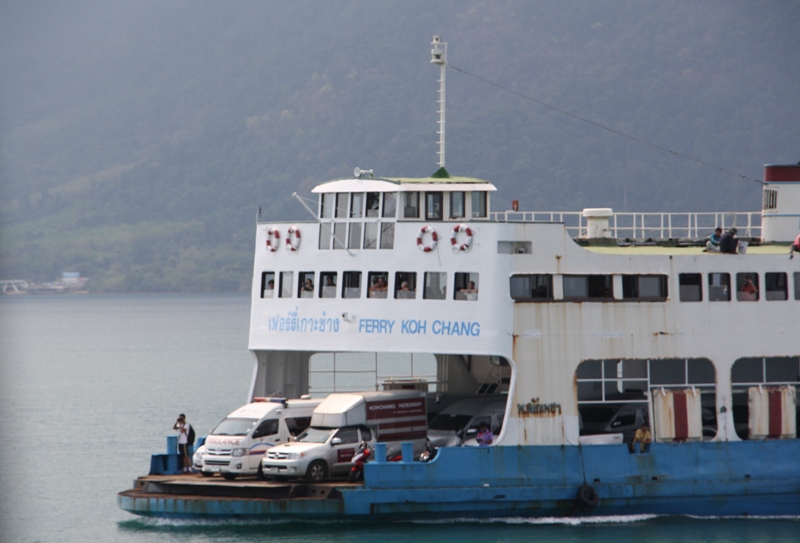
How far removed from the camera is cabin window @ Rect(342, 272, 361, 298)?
2718 centimetres

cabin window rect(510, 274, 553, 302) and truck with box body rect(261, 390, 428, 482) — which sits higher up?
cabin window rect(510, 274, 553, 302)

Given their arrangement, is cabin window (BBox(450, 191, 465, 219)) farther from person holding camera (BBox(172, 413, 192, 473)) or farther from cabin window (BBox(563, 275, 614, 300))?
person holding camera (BBox(172, 413, 192, 473))

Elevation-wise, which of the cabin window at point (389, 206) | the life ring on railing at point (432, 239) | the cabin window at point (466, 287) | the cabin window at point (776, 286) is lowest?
the cabin window at point (466, 287)

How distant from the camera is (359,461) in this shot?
25.6 meters

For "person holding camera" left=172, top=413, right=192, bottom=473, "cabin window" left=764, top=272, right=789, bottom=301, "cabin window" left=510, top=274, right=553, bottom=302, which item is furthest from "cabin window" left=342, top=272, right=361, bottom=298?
"cabin window" left=764, top=272, right=789, bottom=301

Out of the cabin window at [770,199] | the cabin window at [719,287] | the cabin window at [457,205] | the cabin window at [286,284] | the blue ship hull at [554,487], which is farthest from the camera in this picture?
the cabin window at [770,199]

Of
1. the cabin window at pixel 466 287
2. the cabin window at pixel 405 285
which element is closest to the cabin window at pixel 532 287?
the cabin window at pixel 466 287

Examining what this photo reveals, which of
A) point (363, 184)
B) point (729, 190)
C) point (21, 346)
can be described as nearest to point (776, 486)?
point (363, 184)

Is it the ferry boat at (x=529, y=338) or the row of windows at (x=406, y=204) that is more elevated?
the row of windows at (x=406, y=204)

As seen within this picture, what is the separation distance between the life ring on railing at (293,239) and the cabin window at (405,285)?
269cm

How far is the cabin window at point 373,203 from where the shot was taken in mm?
27516

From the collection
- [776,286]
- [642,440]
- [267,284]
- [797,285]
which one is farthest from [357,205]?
[797,285]

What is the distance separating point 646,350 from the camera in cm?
2634

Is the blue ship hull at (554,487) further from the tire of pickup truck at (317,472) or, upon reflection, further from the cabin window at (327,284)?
the cabin window at (327,284)
